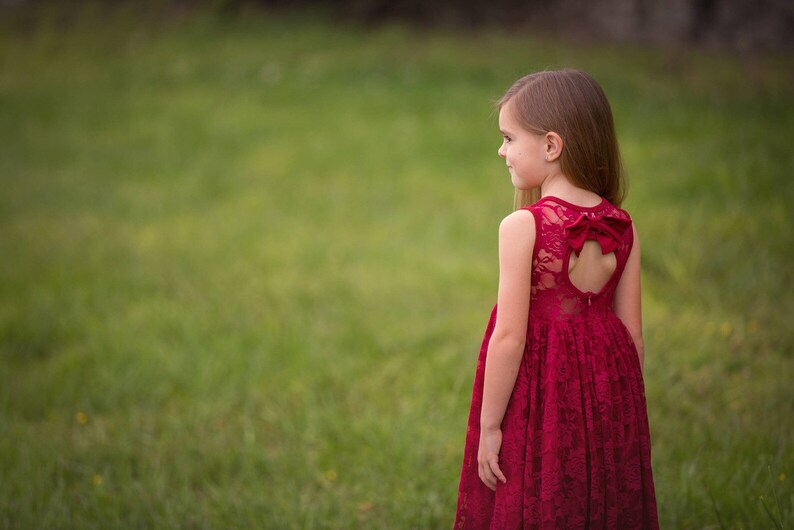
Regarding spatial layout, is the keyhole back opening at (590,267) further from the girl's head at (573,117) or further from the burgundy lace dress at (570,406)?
the girl's head at (573,117)

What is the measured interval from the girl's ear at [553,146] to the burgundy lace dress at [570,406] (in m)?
0.11

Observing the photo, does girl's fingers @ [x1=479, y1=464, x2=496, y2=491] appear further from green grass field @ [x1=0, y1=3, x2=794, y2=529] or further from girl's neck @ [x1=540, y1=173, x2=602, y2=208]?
green grass field @ [x1=0, y1=3, x2=794, y2=529]

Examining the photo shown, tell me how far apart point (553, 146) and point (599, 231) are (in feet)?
0.82

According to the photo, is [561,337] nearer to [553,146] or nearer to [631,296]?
[631,296]

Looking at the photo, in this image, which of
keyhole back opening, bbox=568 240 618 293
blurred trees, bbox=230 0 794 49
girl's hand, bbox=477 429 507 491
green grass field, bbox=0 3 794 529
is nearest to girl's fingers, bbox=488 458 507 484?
girl's hand, bbox=477 429 507 491

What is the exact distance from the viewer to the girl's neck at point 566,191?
1.97 meters

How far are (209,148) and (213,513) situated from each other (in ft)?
19.6

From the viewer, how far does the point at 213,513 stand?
9.99 feet

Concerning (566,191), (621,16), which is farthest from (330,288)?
(621,16)

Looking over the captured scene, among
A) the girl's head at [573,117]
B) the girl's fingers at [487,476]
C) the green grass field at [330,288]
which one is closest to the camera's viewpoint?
the girl's head at [573,117]

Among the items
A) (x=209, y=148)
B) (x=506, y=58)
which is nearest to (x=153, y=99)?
(x=209, y=148)

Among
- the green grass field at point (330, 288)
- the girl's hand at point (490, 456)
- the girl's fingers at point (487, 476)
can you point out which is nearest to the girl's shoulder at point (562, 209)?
the girl's hand at point (490, 456)

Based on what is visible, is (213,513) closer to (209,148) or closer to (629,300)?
(629,300)

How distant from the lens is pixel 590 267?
1991mm
